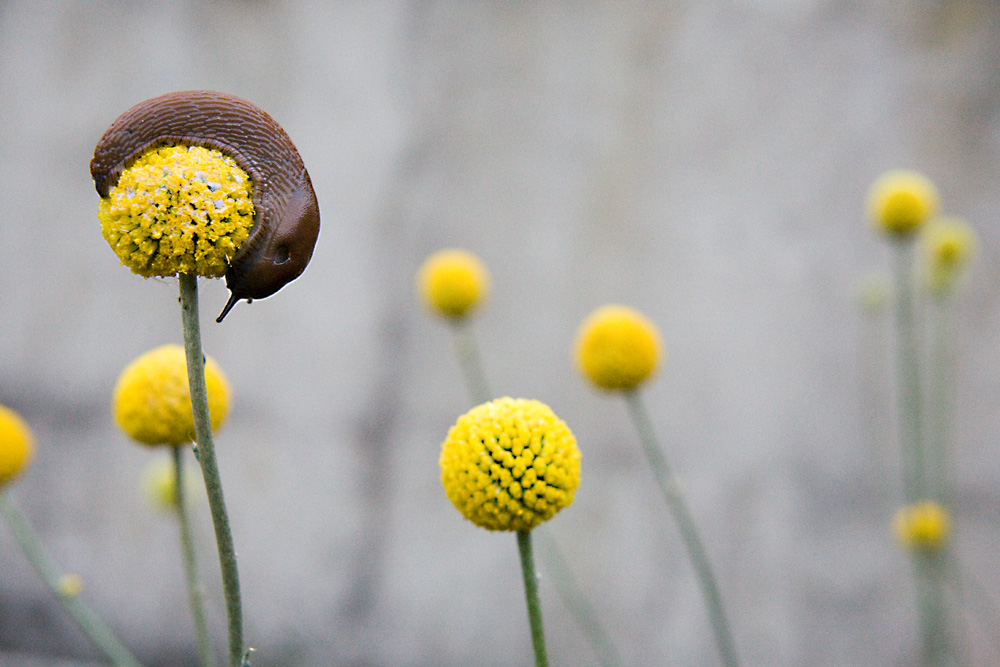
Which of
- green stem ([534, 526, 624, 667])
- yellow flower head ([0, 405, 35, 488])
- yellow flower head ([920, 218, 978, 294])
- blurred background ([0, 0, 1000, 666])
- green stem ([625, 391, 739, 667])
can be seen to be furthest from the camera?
blurred background ([0, 0, 1000, 666])

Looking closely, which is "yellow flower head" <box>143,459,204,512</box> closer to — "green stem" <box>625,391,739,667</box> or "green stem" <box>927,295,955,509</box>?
"green stem" <box>625,391,739,667</box>

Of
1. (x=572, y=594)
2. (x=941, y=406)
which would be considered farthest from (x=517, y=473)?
(x=941, y=406)

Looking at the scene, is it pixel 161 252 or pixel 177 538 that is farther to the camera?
pixel 177 538

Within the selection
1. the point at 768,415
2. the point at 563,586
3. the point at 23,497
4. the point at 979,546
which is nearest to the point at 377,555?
the point at 563,586

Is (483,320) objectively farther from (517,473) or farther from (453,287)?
(517,473)

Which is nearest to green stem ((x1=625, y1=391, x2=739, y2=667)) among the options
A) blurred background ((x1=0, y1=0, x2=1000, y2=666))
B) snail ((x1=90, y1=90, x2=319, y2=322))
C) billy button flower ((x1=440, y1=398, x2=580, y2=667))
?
blurred background ((x1=0, y1=0, x2=1000, y2=666))

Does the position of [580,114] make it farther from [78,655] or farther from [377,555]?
[78,655]

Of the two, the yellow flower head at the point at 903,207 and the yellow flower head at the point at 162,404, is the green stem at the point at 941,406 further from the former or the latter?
the yellow flower head at the point at 162,404

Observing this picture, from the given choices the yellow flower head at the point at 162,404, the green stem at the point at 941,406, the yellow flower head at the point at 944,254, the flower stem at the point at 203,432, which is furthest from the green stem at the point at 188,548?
the green stem at the point at 941,406
